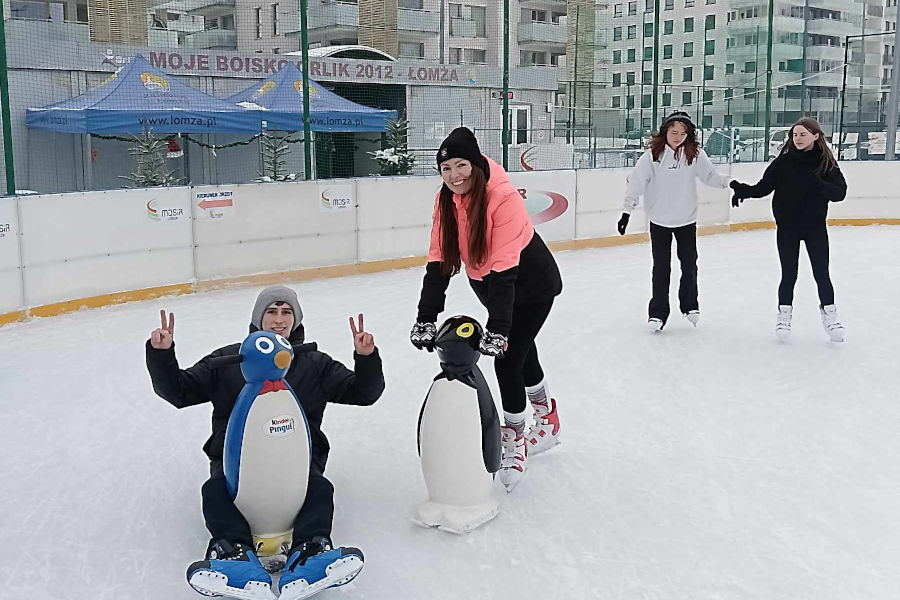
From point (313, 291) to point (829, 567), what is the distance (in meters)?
5.42

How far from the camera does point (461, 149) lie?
2.98 m

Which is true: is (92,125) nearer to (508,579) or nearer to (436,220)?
(436,220)

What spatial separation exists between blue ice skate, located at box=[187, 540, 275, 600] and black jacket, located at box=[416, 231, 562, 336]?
1.00 meters

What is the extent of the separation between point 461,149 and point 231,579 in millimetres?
1429

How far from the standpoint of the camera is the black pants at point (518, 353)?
3.28 meters

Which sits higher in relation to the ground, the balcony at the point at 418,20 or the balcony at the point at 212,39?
the balcony at the point at 418,20

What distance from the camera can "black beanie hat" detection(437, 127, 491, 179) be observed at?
9.77 ft

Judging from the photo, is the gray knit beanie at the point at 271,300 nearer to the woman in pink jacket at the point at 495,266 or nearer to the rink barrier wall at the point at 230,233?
the woman in pink jacket at the point at 495,266

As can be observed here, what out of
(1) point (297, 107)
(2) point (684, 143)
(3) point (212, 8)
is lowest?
(2) point (684, 143)

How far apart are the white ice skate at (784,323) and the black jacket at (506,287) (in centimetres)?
276

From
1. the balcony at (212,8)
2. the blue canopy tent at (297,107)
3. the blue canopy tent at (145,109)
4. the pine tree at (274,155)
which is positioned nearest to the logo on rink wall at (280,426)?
the pine tree at (274,155)

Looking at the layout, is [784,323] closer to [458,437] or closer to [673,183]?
[673,183]

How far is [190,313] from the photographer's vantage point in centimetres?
671

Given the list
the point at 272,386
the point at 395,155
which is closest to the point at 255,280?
the point at 395,155
